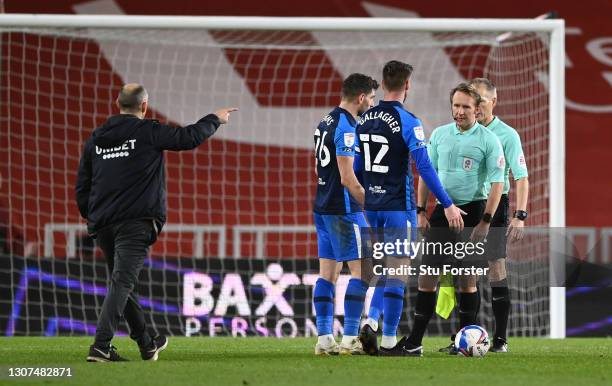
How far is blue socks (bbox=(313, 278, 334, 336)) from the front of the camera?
281 inches

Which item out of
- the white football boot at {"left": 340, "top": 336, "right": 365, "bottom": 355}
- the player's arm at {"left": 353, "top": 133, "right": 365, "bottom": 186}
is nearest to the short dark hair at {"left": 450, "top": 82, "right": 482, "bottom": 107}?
the player's arm at {"left": 353, "top": 133, "right": 365, "bottom": 186}

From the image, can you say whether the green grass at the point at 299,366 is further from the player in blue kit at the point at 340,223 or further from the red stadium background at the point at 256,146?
the red stadium background at the point at 256,146

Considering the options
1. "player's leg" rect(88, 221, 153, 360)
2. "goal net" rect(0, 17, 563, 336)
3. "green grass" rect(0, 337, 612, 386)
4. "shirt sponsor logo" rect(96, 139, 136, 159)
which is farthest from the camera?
"goal net" rect(0, 17, 563, 336)

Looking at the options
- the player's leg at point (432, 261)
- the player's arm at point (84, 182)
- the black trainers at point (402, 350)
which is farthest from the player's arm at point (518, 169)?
the player's arm at point (84, 182)

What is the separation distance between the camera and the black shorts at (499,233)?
756cm

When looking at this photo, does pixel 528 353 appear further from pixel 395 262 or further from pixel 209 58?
pixel 209 58

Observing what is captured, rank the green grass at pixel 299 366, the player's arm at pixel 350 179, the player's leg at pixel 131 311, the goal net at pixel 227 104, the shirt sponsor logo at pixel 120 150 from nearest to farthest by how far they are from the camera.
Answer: the green grass at pixel 299 366, the shirt sponsor logo at pixel 120 150, the player's leg at pixel 131 311, the player's arm at pixel 350 179, the goal net at pixel 227 104

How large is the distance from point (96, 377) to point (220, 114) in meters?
1.79

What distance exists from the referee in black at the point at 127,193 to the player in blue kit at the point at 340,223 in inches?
31.3

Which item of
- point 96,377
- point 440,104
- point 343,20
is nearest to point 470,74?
point 440,104

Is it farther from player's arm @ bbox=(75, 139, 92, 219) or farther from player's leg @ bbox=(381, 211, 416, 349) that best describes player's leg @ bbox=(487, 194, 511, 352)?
player's arm @ bbox=(75, 139, 92, 219)

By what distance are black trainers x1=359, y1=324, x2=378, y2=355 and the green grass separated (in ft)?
0.89

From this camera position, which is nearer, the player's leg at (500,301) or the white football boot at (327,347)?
the white football boot at (327,347)

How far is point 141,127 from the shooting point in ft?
21.5
